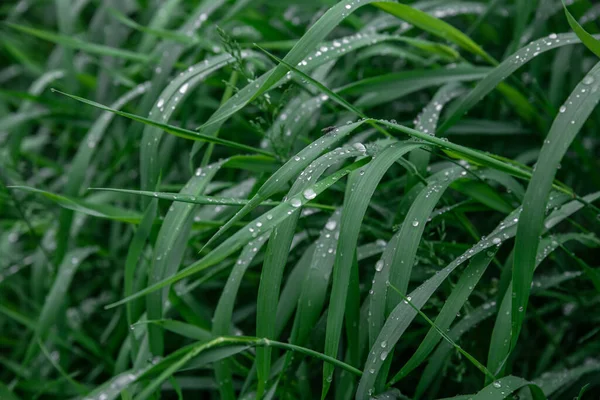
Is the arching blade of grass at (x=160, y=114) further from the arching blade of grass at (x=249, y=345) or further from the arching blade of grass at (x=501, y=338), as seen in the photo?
the arching blade of grass at (x=501, y=338)

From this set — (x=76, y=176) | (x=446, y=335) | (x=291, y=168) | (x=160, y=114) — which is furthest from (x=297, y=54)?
(x=76, y=176)

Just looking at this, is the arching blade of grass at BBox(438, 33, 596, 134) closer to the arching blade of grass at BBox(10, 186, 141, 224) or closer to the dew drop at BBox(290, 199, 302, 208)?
the dew drop at BBox(290, 199, 302, 208)

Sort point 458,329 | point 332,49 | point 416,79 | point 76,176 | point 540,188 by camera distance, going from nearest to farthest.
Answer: point 540,188 → point 458,329 → point 332,49 → point 416,79 → point 76,176

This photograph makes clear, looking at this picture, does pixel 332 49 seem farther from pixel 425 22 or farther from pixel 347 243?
pixel 347 243

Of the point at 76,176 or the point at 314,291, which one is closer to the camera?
the point at 314,291

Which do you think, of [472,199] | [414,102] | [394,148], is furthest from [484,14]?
[394,148]

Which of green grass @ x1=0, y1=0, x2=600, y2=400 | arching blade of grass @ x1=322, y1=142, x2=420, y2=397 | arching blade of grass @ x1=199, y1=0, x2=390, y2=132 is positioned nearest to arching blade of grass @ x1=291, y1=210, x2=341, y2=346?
green grass @ x1=0, y1=0, x2=600, y2=400

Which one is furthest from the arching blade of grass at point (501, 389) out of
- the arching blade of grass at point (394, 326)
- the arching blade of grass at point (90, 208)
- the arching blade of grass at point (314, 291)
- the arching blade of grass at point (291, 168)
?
the arching blade of grass at point (90, 208)
